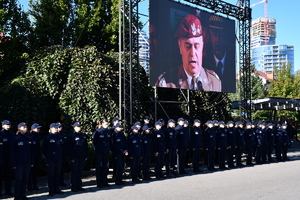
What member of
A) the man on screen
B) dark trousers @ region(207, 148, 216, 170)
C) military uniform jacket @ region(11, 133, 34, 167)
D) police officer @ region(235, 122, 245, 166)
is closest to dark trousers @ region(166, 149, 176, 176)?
dark trousers @ region(207, 148, 216, 170)

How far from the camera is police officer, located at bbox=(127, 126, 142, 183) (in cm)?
1070

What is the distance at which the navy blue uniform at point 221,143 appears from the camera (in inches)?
541

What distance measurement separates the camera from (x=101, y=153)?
10148mm

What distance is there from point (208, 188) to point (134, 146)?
8.55ft

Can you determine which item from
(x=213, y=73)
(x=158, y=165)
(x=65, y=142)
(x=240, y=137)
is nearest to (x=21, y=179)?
(x=65, y=142)

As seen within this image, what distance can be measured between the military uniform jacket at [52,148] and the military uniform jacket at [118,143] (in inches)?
70.5

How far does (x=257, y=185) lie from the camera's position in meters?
9.86

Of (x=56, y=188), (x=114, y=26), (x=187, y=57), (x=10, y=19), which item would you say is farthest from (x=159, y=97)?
(x=56, y=188)

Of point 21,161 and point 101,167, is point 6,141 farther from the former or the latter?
point 101,167

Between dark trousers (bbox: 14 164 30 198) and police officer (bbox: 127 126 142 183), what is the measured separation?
3.27m

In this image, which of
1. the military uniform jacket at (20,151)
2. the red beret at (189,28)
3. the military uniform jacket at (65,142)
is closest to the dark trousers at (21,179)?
the military uniform jacket at (20,151)

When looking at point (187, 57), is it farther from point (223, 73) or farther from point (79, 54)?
point (79, 54)

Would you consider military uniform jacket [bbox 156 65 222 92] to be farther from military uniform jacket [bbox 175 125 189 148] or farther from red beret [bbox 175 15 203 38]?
military uniform jacket [bbox 175 125 189 148]

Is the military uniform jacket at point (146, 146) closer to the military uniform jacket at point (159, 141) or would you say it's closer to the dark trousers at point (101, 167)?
the military uniform jacket at point (159, 141)
